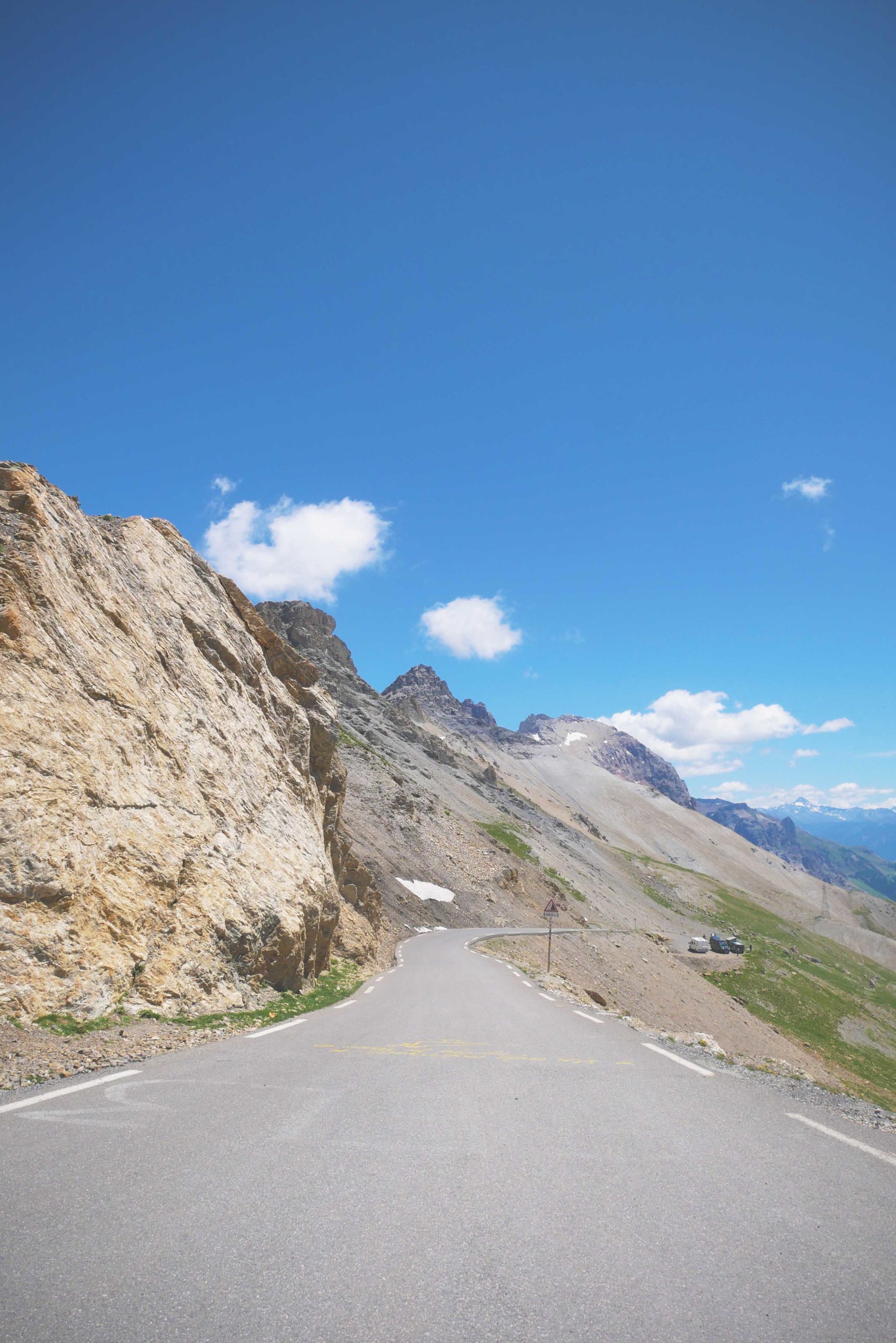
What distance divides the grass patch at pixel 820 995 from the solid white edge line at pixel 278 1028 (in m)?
32.1

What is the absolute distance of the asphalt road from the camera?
11.3 feet

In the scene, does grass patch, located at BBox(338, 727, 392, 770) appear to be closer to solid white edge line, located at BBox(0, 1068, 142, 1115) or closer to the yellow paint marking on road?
the yellow paint marking on road

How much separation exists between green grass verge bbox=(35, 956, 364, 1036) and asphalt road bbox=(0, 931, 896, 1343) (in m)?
2.17

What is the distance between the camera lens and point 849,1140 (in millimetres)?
6492

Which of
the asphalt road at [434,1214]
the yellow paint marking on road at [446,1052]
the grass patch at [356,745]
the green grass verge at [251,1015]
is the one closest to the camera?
the asphalt road at [434,1214]

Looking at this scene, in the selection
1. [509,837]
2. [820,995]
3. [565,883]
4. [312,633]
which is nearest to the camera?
[820,995]

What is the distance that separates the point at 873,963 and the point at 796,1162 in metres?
158

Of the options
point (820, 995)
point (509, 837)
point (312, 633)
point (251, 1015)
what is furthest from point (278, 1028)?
point (312, 633)

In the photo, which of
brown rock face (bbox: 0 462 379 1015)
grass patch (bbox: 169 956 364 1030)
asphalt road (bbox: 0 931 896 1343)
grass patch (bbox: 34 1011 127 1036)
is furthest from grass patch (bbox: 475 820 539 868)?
asphalt road (bbox: 0 931 896 1343)

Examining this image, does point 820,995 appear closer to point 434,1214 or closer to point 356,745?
point 356,745

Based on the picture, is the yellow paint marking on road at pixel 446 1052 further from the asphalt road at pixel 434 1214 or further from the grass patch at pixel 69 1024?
the grass patch at pixel 69 1024

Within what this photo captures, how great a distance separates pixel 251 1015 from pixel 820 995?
246ft

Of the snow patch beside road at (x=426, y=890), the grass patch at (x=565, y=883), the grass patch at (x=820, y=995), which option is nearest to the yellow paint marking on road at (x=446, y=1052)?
the grass patch at (x=820, y=995)

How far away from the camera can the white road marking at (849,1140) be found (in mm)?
6016
